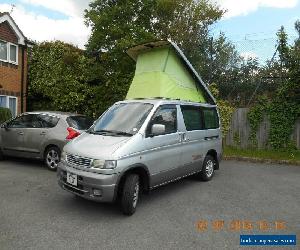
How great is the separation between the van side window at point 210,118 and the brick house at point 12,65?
10924 millimetres

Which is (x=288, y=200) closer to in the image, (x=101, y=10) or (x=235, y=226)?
(x=235, y=226)

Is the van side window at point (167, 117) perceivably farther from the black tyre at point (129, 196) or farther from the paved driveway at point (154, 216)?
the paved driveway at point (154, 216)

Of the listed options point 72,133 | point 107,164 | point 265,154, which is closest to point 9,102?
point 72,133

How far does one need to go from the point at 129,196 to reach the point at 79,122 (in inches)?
178

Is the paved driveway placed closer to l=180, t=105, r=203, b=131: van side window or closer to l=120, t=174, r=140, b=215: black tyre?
l=120, t=174, r=140, b=215: black tyre

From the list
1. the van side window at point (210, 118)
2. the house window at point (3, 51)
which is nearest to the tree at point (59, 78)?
the house window at point (3, 51)

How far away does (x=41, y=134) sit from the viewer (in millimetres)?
9656

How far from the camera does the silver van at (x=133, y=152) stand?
575 centimetres

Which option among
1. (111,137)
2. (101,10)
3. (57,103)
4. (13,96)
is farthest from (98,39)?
(111,137)

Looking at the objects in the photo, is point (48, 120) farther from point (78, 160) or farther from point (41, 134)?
point (78, 160)

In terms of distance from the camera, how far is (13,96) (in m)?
17.5

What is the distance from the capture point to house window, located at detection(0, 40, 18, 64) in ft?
55.8

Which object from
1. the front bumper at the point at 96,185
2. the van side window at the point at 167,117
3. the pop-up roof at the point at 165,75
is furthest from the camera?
the pop-up roof at the point at 165,75

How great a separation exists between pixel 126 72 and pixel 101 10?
3002 mm
